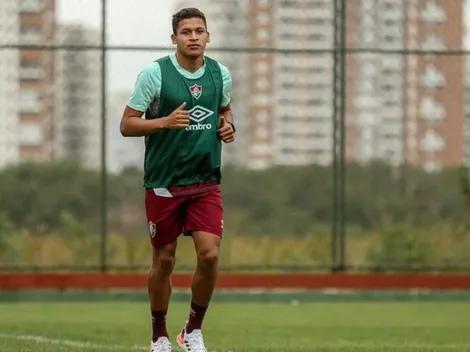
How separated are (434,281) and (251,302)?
2232mm

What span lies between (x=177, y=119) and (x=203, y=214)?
2.17 ft

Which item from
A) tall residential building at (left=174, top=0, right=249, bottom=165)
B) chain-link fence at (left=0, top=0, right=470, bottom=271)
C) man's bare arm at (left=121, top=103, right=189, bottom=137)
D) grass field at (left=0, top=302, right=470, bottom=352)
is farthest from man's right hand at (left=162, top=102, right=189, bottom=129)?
tall residential building at (left=174, top=0, right=249, bottom=165)

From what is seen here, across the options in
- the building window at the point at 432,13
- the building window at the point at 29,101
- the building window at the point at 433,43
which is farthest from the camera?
the building window at the point at 432,13

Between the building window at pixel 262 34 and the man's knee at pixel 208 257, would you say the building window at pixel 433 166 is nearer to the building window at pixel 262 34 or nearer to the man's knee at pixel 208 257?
the building window at pixel 262 34

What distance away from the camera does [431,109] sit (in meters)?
16.3

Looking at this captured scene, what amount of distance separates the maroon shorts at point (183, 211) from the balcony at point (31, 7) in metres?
7.72

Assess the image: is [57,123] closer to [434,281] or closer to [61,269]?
[61,269]

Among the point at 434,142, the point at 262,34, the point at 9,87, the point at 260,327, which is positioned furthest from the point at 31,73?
the point at 260,327

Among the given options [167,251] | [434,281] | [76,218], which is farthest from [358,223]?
[167,251]

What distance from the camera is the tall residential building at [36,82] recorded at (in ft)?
50.7

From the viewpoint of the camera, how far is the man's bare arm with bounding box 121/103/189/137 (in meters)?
7.78

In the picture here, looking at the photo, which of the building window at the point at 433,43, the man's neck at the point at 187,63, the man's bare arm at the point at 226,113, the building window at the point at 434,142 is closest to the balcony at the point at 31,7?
the building window at the point at 433,43

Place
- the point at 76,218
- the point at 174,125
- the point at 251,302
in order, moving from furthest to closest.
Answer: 1. the point at 76,218
2. the point at 251,302
3. the point at 174,125

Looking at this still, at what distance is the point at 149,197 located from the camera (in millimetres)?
8180
